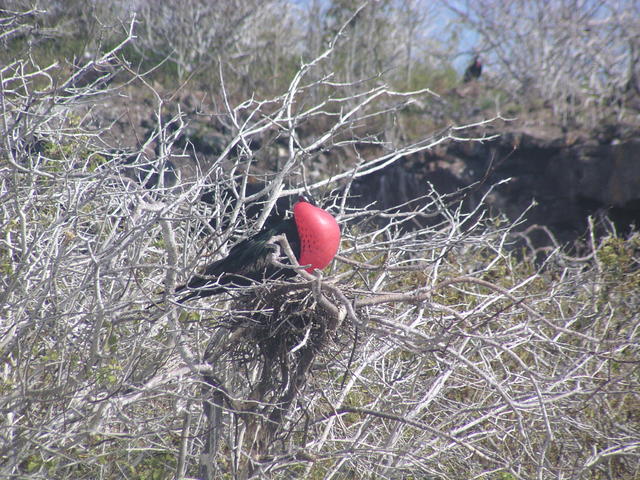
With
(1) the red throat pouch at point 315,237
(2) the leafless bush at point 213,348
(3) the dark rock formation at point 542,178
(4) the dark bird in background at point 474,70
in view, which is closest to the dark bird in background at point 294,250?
(1) the red throat pouch at point 315,237

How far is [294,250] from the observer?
2523 mm

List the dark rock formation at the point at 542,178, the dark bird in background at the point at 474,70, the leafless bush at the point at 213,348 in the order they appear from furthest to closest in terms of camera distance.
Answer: the dark bird in background at the point at 474,70, the dark rock formation at the point at 542,178, the leafless bush at the point at 213,348

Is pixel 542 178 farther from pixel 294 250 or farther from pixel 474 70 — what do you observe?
pixel 294 250

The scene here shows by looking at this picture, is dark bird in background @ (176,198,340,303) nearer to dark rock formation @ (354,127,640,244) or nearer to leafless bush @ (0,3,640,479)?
leafless bush @ (0,3,640,479)

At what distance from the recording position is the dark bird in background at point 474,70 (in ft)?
34.2

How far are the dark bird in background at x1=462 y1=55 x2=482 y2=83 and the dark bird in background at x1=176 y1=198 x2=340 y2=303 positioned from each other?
340 inches

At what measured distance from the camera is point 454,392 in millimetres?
3680

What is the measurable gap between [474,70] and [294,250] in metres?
8.78

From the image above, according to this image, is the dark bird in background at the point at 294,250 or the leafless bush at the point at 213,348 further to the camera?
the dark bird in background at the point at 294,250

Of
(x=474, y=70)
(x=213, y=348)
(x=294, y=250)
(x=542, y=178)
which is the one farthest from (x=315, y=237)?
(x=474, y=70)

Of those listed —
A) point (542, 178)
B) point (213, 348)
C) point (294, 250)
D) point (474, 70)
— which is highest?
point (294, 250)

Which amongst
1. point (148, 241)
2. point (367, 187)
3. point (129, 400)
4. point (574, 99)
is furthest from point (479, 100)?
point (129, 400)

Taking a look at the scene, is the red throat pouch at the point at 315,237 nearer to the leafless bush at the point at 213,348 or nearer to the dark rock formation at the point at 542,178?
the leafless bush at the point at 213,348

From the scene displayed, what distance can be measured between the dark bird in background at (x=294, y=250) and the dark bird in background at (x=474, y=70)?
28.3 ft
